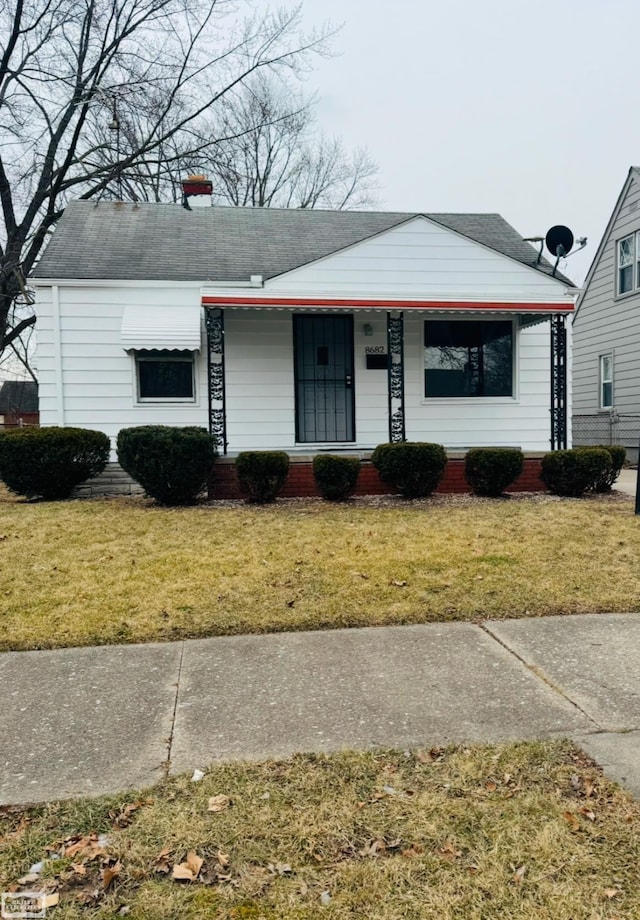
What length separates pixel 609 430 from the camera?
53.9 ft

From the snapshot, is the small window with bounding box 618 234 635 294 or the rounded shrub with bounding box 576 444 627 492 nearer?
the rounded shrub with bounding box 576 444 627 492

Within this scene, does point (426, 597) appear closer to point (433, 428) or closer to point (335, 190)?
point (433, 428)

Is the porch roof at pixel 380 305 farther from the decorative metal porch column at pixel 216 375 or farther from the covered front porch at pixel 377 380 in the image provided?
the covered front porch at pixel 377 380

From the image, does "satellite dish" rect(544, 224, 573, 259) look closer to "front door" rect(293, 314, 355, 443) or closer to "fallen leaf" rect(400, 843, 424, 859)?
"front door" rect(293, 314, 355, 443)

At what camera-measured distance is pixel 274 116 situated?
22594 mm

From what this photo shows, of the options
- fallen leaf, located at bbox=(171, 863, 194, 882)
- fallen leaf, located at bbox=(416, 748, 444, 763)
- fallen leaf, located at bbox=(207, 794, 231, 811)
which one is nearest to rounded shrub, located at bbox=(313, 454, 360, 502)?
fallen leaf, located at bbox=(416, 748, 444, 763)

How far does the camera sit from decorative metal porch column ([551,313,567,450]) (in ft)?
32.3

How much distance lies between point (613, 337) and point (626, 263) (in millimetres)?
1940

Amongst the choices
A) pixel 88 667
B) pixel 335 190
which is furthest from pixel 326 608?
pixel 335 190

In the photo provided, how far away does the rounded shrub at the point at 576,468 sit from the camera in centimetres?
900

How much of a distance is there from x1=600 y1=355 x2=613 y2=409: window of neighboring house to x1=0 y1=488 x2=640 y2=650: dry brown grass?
10.5 meters

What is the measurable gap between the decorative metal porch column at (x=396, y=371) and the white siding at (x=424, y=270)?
0.59m

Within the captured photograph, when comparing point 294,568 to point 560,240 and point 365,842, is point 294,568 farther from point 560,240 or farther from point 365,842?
point 560,240

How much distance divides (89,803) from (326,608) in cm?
246
